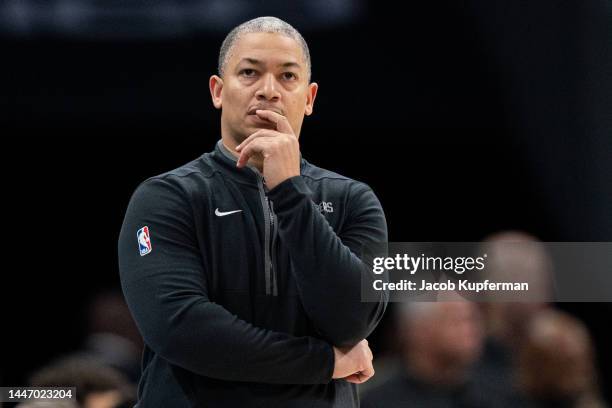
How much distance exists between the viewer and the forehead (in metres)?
2.50

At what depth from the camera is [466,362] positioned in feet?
10.2

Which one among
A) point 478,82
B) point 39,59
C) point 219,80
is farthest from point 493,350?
point 39,59

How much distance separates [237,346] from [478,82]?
2.18 m

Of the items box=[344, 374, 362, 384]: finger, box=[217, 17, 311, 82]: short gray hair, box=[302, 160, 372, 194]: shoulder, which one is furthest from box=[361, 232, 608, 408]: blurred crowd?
box=[217, 17, 311, 82]: short gray hair

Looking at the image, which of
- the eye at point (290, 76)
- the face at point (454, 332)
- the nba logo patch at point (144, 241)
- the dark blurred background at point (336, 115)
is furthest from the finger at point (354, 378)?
the dark blurred background at point (336, 115)

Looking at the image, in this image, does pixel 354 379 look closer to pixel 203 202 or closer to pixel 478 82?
pixel 203 202

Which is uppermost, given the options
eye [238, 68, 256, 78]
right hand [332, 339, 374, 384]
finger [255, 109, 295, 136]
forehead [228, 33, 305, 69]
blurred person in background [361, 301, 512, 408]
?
forehead [228, 33, 305, 69]

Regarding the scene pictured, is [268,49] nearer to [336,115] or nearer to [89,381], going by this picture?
[336,115]

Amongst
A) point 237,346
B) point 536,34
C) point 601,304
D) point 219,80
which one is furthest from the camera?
point 536,34

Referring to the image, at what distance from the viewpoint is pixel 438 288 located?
3383 mm

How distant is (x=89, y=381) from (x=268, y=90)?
1732 mm

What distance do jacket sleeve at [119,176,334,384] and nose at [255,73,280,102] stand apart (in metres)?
0.38

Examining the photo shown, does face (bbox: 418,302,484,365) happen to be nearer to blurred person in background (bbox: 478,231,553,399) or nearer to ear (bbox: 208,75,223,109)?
blurred person in background (bbox: 478,231,553,399)

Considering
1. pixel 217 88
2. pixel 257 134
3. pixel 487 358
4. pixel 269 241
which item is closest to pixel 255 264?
pixel 269 241
